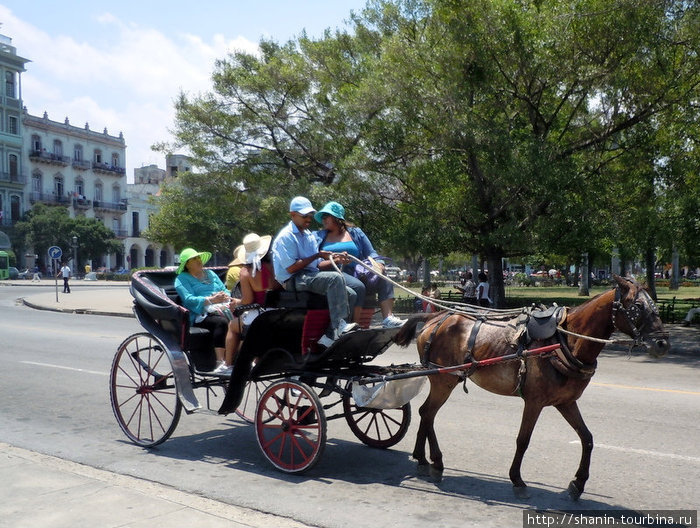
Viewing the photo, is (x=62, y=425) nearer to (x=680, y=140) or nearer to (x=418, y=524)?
(x=418, y=524)

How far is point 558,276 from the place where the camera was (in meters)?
67.3

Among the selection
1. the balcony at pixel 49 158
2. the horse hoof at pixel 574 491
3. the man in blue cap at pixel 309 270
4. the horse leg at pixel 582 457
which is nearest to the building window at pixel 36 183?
the balcony at pixel 49 158

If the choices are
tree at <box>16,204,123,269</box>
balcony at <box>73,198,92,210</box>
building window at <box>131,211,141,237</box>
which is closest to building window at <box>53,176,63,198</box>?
balcony at <box>73,198,92,210</box>

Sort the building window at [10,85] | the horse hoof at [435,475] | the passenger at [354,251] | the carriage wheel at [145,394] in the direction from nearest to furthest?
the horse hoof at [435,475] < the passenger at [354,251] < the carriage wheel at [145,394] < the building window at [10,85]

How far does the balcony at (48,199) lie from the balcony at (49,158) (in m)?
3.49

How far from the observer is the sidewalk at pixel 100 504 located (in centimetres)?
499

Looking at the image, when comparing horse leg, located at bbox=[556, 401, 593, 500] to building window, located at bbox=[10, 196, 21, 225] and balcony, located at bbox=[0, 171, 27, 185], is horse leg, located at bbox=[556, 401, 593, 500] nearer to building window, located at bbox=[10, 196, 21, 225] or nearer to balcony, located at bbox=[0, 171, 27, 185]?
balcony, located at bbox=[0, 171, 27, 185]

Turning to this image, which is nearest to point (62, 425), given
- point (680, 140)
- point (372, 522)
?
point (372, 522)

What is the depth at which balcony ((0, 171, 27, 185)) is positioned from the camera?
2844 inches

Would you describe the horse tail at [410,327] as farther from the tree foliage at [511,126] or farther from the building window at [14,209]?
the building window at [14,209]

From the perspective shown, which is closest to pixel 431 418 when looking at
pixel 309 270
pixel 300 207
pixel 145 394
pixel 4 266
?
pixel 309 270

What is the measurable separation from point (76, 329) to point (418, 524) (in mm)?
16843

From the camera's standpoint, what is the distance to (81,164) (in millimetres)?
80812

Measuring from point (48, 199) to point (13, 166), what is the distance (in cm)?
491
